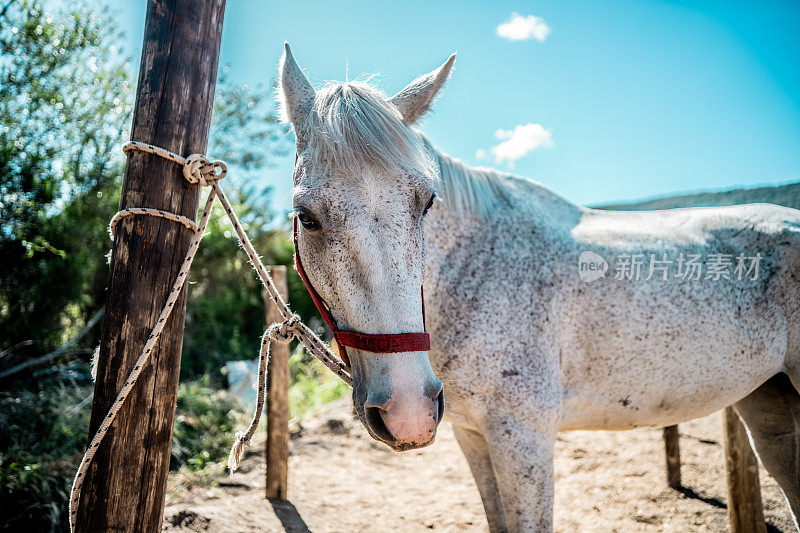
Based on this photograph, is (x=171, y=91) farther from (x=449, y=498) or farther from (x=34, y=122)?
(x=34, y=122)

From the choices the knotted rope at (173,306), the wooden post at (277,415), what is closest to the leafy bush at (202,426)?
the wooden post at (277,415)

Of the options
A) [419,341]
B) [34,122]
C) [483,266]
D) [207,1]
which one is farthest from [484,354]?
[34,122]

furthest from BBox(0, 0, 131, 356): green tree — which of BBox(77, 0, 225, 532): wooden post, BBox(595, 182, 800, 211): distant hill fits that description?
BBox(595, 182, 800, 211): distant hill

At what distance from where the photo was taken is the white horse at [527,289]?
55.1 inches

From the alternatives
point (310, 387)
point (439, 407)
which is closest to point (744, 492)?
point (439, 407)

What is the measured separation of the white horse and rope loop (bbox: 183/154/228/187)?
1.02ft

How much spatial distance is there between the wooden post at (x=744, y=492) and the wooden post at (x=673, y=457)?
775mm

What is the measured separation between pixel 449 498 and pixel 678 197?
131 inches

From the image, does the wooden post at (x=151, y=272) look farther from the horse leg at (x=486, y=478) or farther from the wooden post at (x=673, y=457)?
the wooden post at (x=673, y=457)

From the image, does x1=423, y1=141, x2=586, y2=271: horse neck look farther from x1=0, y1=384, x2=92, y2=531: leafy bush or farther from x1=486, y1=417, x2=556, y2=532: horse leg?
x1=0, y1=384, x2=92, y2=531: leafy bush

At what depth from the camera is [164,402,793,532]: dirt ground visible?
11.1ft

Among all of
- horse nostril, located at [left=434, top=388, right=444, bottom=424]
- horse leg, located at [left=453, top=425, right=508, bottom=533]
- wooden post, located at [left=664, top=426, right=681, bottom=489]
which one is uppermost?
horse nostril, located at [left=434, top=388, right=444, bottom=424]

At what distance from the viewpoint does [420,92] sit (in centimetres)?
179

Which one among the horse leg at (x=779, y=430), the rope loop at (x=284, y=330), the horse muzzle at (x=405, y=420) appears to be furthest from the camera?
the horse leg at (x=779, y=430)
